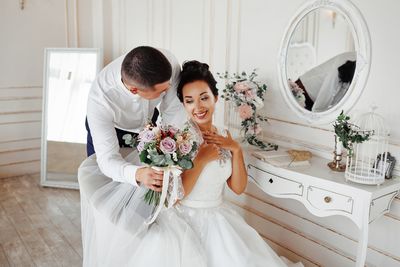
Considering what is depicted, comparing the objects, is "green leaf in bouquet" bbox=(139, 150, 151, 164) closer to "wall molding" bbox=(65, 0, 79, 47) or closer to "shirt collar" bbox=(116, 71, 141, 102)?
"shirt collar" bbox=(116, 71, 141, 102)

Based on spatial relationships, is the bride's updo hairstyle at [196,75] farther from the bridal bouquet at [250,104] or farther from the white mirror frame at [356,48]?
the white mirror frame at [356,48]

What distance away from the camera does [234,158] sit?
224 cm

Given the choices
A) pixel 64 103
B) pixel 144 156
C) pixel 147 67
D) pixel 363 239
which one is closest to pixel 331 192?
pixel 363 239

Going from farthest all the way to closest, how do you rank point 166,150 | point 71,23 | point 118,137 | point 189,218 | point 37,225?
1. point 71,23
2. point 37,225
3. point 118,137
4. point 189,218
5. point 166,150

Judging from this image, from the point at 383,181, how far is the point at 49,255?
2312 millimetres

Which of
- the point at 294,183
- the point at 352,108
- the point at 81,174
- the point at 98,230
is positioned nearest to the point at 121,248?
the point at 98,230

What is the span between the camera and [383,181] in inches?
79.9

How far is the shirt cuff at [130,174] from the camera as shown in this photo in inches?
77.2

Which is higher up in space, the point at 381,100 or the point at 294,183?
the point at 381,100

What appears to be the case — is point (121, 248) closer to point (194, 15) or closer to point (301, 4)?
point (301, 4)

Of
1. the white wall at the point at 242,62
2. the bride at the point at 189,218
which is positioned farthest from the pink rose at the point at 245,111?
the bride at the point at 189,218

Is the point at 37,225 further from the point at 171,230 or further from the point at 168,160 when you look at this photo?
the point at 168,160

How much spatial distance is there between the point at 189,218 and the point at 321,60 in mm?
1233

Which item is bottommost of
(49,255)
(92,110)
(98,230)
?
(49,255)
